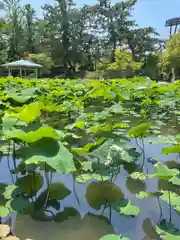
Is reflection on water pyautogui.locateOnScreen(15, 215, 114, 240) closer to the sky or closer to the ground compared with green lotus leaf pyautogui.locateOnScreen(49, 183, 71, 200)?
closer to the ground

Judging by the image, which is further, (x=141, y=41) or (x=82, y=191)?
(x=141, y=41)

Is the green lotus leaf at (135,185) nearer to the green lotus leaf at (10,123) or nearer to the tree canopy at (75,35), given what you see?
the green lotus leaf at (10,123)

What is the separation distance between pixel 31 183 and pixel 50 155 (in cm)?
78

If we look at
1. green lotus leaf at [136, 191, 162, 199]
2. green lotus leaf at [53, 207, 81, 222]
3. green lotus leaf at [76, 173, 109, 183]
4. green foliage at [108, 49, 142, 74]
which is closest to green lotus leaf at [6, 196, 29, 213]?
green lotus leaf at [53, 207, 81, 222]

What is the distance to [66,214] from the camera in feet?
6.58

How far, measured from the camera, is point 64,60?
1138 inches

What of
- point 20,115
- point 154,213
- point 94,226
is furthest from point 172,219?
point 20,115

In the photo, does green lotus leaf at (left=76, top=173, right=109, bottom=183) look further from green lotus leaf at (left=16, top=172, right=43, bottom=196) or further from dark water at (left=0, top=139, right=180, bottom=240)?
green lotus leaf at (left=16, top=172, right=43, bottom=196)

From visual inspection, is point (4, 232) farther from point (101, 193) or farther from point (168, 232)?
point (101, 193)

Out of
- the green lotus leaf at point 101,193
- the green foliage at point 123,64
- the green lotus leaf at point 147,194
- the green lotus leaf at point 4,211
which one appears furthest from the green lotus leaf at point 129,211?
the green foliage at point 123,64

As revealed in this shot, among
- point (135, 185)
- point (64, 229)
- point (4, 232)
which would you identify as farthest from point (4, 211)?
point (135, 185)

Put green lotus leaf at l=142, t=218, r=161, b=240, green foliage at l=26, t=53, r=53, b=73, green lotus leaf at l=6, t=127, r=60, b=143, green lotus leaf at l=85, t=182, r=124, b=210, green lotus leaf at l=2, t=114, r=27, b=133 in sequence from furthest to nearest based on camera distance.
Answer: green foliage at l=26, t=53, r=53, b=73
green lotus leaf at l=85, t=182, r=124, b=210
green lotus leaf at l=2, t=114, r=27, b=133
green lotus leaf at l=142, t=218, r=161, b=240
green lotus leaf at l=6, t=127, r=60, b=143

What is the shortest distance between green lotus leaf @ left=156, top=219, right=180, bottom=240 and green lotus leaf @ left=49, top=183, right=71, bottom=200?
816 millimetres

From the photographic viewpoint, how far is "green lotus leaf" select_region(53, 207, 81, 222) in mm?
1953
